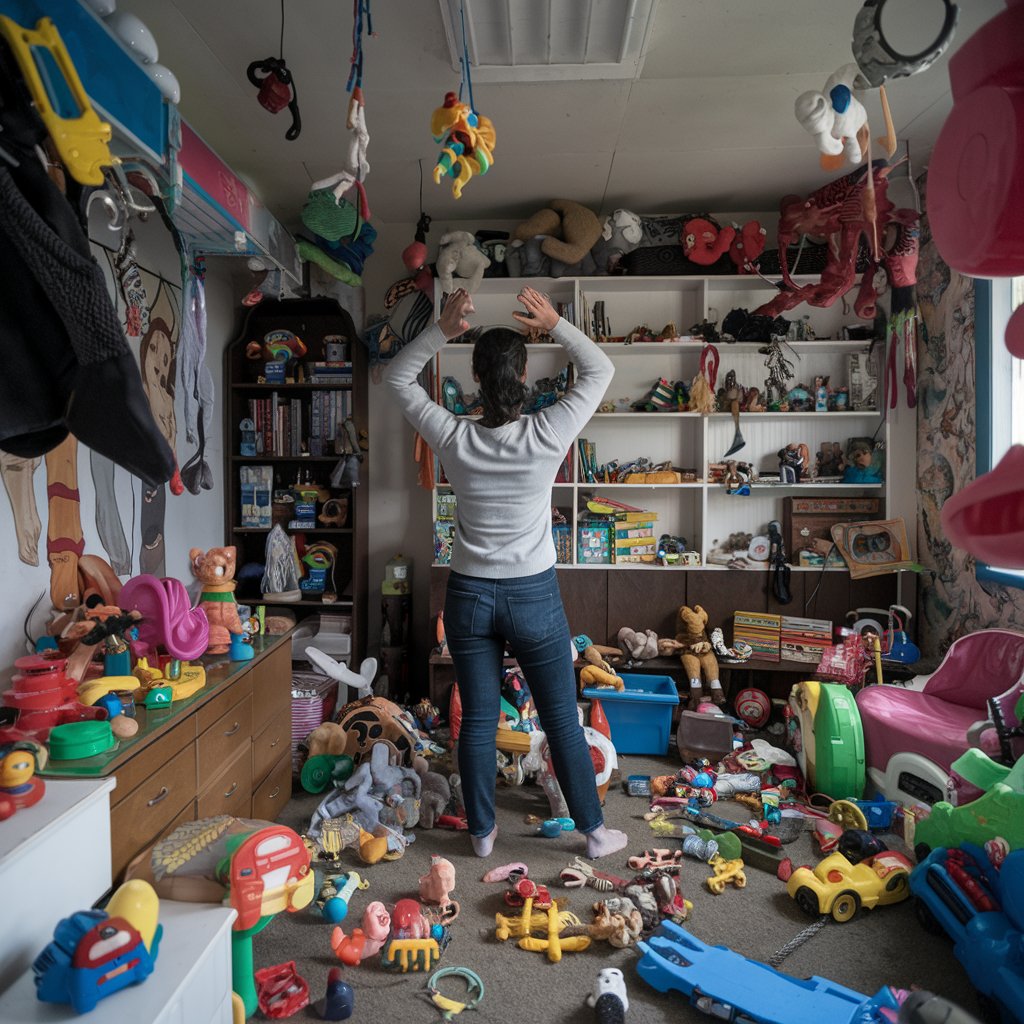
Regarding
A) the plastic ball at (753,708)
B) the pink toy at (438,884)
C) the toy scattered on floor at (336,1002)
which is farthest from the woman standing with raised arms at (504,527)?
the plastic ball at (753,708)

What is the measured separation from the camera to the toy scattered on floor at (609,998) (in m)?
1.42

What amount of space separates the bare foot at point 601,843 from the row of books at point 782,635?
1.45 metres

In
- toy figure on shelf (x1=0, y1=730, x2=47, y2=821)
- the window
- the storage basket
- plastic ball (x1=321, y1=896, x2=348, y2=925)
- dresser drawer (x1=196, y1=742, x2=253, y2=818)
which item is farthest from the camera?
the storage basket

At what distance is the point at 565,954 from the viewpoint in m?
1.67

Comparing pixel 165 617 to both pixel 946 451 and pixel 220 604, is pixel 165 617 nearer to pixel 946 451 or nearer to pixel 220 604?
pixel 220 604

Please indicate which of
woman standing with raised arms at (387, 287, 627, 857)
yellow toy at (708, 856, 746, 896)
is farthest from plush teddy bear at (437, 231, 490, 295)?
yellow toy at (708, 856, 746, 896)

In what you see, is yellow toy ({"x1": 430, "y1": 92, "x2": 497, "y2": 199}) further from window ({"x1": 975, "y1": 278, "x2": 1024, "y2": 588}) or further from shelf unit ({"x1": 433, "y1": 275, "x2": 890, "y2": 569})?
window ({"x1": 975, "y1": 278, "x2": 1024, "y2": 588})

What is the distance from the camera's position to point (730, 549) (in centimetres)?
358

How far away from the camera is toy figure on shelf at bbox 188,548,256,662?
7.22 feet

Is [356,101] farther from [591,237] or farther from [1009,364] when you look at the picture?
[1009,364]

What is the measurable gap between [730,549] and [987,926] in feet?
7.28

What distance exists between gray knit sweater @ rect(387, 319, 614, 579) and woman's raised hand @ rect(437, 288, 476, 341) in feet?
0.16

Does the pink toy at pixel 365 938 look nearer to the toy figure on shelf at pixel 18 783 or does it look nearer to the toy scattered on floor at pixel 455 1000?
the toy scattered on floor at pixel 455 1000

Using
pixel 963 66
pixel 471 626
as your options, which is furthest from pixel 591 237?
pixel 963 66
